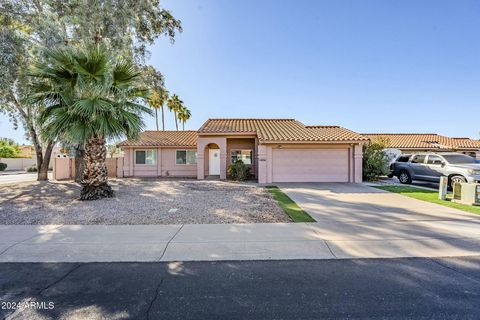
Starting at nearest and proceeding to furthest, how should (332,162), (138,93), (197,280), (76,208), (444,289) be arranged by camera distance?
(444,289), (197,280), (76,208), (138,93), (332,162)

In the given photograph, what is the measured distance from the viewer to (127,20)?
13.8 meters

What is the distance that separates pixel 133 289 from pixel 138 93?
9207 millimetres

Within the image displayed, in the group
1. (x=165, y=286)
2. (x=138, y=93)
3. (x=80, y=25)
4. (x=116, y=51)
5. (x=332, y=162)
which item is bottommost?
(x=165, y=286)

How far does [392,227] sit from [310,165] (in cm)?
1002

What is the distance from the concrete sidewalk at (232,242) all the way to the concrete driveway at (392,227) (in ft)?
Result: 0.07

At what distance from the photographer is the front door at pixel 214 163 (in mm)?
20312

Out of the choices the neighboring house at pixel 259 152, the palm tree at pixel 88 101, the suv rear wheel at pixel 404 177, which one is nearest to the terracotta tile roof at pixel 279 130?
the neighboring house at pixel 259 152

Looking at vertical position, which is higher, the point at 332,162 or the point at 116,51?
the point at 116,51

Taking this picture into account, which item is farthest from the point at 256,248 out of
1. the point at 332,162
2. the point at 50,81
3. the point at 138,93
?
the point at 332,162

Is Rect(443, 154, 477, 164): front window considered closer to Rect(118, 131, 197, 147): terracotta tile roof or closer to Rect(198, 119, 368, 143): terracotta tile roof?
Rect(198, 119, 368, 143): terracotta tile roof

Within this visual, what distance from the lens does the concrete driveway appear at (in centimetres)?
500

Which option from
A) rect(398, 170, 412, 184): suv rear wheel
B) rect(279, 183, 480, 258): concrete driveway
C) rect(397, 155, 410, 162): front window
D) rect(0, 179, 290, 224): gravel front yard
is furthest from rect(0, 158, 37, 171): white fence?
rect(397, 155, 410, 162): front window

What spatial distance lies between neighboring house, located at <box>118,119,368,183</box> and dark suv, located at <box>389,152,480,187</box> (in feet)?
8.85

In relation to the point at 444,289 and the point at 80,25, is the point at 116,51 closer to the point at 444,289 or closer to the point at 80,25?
the point at 80,25
